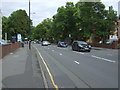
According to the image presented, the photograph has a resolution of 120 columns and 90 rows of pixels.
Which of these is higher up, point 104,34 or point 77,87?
point 104,34

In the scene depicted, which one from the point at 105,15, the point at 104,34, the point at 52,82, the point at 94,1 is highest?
the point at 94,1

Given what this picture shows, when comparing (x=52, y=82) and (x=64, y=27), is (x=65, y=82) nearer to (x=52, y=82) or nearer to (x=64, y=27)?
(x=52, y=82)

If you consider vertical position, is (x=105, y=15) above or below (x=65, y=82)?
above

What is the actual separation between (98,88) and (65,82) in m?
1.50

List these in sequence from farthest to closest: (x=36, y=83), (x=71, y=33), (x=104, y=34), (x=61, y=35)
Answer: (x=61, y=35)
(x=71, y=33)
(x=104, y=34)
(x=36, y=83)

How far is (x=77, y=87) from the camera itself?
7.07m

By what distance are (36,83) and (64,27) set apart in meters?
59.7

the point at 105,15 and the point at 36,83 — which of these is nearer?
the point at 36,83

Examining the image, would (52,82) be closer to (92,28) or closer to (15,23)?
(92,28)

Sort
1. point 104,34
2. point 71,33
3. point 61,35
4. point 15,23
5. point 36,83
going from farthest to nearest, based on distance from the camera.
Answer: point 61,35 < point 71,33 < point 15,23 < point 104,34 < point 36,83

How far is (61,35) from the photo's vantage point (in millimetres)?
74875

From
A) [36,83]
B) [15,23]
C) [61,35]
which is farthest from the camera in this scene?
[61,35]

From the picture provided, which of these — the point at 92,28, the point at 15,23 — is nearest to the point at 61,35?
the point at 15,23

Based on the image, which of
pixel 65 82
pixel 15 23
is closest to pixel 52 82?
pixel 65 82
